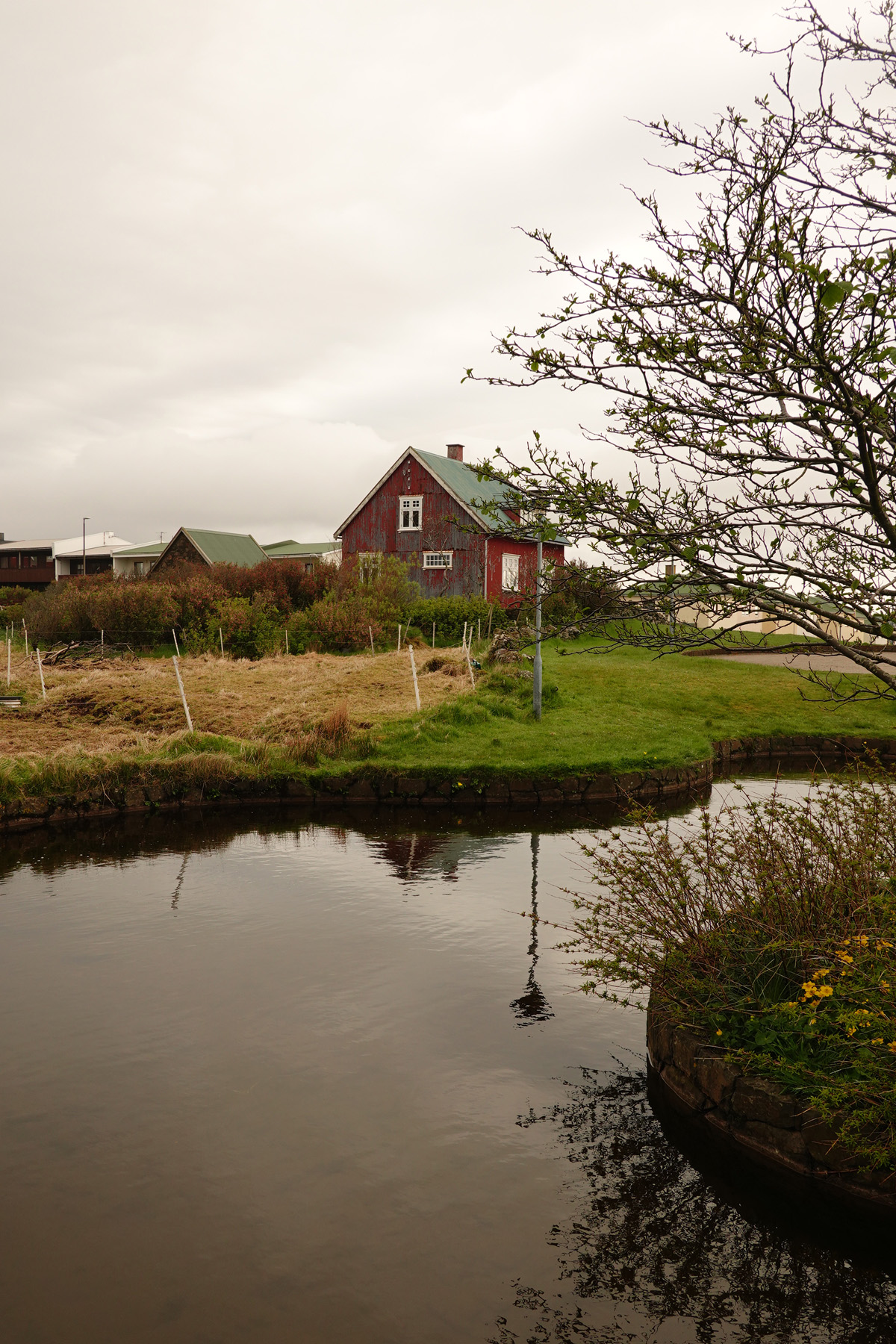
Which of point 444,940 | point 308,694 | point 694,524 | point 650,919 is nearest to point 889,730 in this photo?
point 308,694

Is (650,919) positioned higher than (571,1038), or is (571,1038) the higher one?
(650,919)

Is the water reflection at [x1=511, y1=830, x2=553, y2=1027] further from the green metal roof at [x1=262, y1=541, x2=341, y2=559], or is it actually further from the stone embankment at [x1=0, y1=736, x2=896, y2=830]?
the green metal roof at [x1=262, y1=541, x2=341, y2=559]

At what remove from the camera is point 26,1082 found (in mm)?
7832

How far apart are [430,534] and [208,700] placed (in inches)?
760

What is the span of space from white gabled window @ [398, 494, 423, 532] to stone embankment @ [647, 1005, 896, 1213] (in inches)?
1391

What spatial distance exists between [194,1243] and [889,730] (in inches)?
892

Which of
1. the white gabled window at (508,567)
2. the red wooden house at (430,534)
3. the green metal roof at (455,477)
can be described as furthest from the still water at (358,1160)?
the green metal roof at (455,477)

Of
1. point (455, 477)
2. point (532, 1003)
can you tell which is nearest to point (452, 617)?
point (455, 477)

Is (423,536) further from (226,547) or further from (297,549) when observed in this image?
(297,549)

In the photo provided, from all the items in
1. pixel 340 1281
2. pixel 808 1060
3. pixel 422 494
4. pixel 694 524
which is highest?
pixel 422 494

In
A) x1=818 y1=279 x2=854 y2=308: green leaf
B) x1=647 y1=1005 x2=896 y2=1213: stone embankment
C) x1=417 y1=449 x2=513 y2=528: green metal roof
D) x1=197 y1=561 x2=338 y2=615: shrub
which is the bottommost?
x1=647 y1=1005 x2=896 y2=1213: stone embankment

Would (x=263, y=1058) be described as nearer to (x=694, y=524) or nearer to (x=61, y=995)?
(x=61, y=995)

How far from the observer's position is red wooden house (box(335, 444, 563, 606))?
4016 centimetres

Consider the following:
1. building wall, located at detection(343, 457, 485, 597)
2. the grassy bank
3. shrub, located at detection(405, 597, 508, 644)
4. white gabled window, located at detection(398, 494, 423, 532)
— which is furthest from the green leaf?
white gabled window, located at detection(398, 494, 423, 532)
